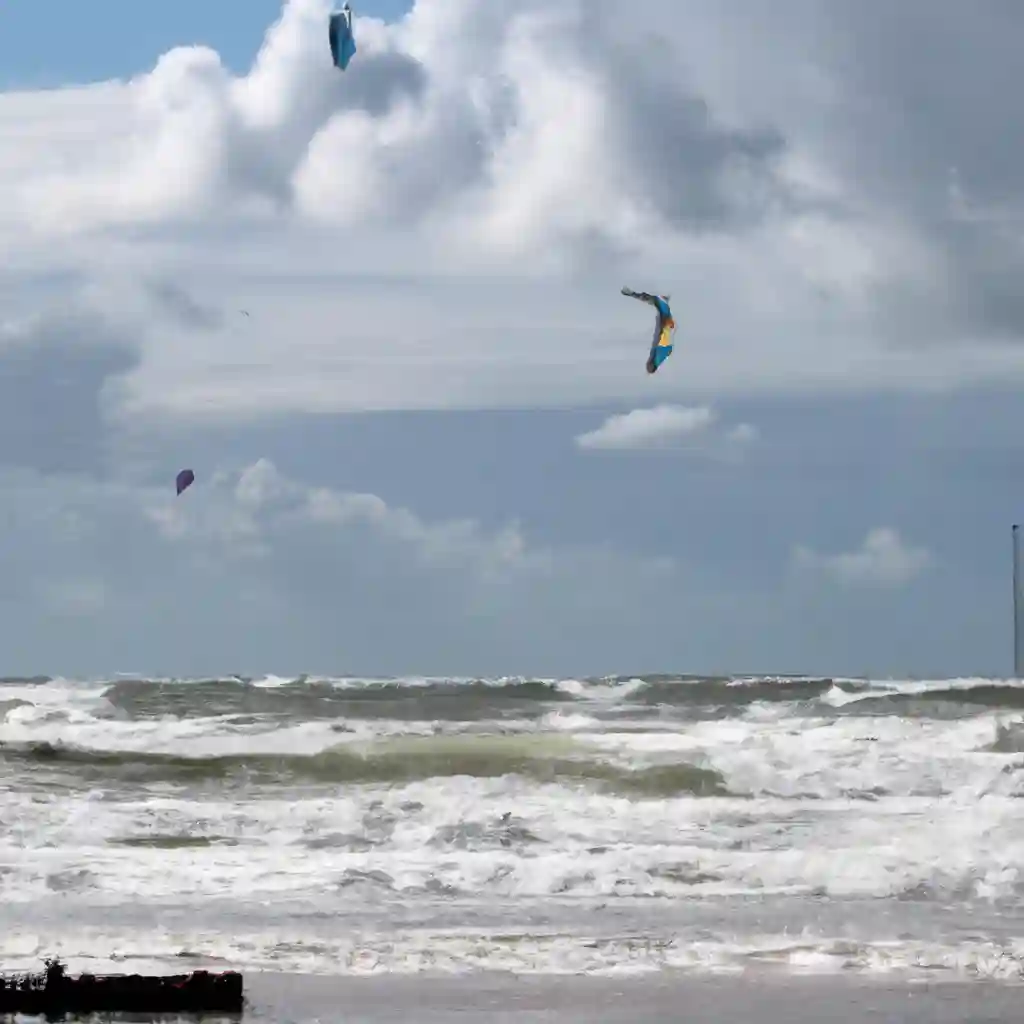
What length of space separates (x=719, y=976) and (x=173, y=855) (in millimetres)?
6243

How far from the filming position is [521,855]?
44.1 feet

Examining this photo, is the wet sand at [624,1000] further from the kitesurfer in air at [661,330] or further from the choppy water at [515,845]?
the kitesurfer in air at [661,330]

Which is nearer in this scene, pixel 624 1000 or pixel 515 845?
pixel 624 1000

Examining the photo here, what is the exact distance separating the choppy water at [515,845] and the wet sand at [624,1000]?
348mm

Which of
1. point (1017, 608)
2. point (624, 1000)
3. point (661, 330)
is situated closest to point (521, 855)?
point (624, 1000)

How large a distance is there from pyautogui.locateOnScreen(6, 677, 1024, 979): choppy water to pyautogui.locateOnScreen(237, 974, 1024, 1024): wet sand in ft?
1.14

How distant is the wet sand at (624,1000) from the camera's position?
762 cm

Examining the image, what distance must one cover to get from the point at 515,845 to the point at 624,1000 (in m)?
6.23

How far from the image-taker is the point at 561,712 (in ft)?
113

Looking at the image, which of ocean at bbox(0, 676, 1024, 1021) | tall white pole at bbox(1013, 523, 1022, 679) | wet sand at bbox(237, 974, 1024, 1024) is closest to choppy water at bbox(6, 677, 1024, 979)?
ocean at bbox(0, 676, 1024, 1021)

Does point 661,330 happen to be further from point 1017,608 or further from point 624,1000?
point 1017,608

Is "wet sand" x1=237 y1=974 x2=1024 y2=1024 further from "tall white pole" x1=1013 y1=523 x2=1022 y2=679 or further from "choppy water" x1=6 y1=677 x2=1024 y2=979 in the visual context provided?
"tall white pole" x1=1013 y1=523 x2=1022 y2=679

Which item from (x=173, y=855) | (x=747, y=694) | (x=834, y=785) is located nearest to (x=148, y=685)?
(x=747, y=694)

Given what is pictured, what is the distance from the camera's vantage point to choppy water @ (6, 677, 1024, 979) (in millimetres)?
9508
